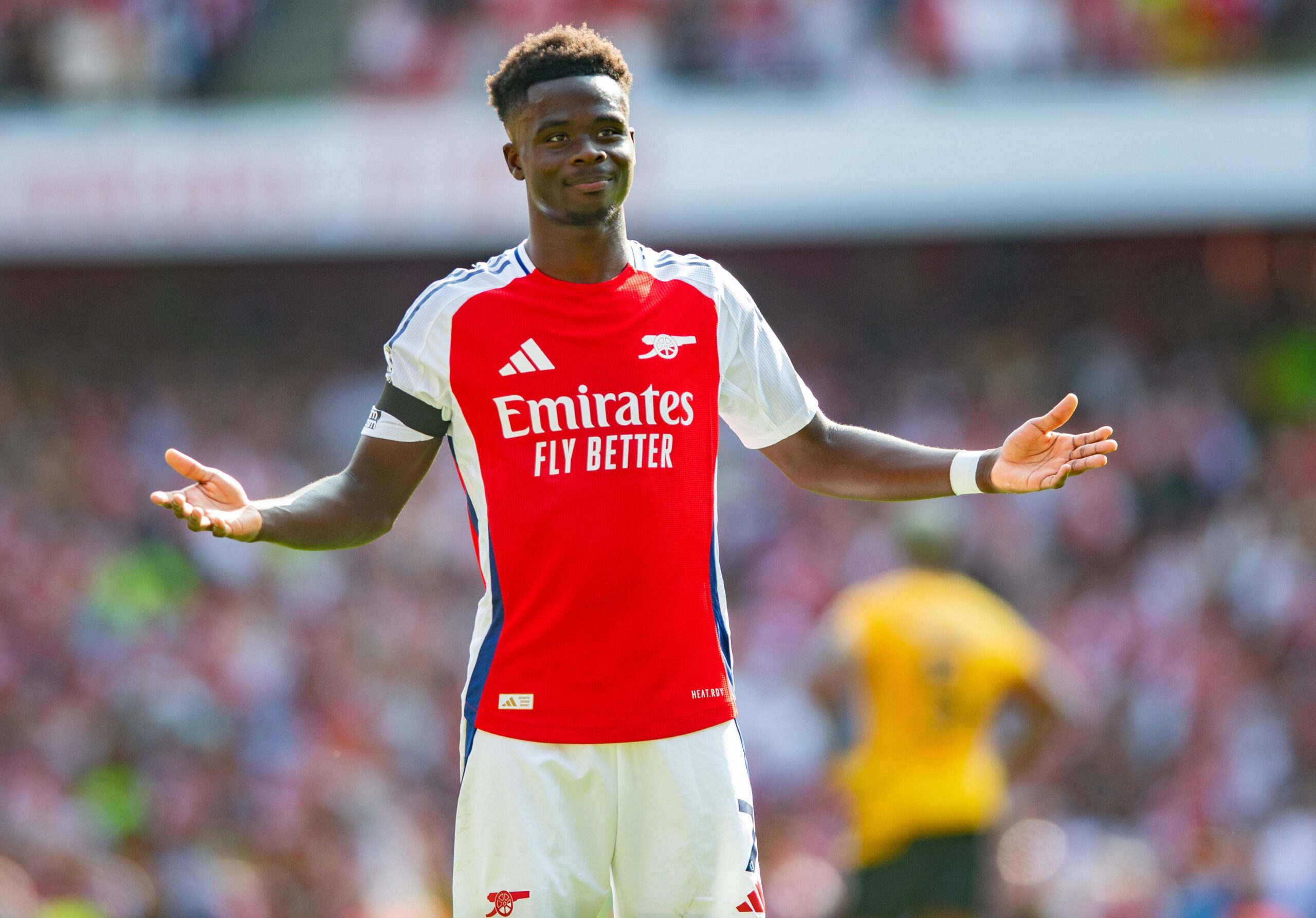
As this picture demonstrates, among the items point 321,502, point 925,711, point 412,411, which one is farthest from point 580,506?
point 925,711

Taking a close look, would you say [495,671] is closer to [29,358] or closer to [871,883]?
[871,883]

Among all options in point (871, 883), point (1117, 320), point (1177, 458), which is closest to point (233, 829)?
point (871, 883)

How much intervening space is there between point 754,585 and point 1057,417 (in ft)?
30.7

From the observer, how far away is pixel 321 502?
369 cm

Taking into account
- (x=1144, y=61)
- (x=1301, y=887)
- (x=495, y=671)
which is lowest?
(x=1301, y=887)

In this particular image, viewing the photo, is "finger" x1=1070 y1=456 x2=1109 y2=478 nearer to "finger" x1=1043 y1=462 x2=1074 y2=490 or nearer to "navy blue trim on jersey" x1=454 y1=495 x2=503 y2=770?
"finger" x1=1043 y1=462 x2=1074 y2=490

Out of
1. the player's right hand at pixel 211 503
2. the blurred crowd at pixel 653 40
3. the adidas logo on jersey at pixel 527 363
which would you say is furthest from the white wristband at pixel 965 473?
the blurred crowd at pixel 653 40

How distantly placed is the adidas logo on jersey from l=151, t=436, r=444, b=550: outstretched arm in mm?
262

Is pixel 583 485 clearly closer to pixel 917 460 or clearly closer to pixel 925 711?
pixel 917 460

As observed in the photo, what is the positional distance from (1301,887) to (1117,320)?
22.6 ft

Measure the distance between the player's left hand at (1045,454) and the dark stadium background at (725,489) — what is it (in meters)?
5.08

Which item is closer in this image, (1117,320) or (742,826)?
(742,826)

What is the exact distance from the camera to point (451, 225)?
14.7 m

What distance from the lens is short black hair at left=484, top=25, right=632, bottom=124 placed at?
143 inches
